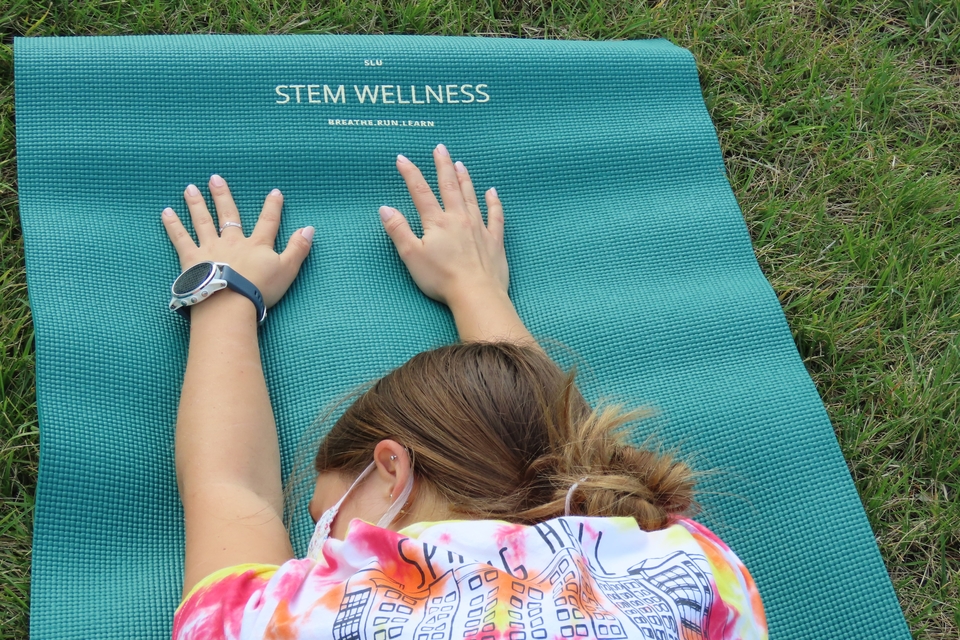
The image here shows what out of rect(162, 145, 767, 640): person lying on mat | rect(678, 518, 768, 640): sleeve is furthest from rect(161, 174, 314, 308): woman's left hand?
rect(678, 518, 768, 640): sleeve

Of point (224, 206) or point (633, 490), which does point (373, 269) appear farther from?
point (633, 490)

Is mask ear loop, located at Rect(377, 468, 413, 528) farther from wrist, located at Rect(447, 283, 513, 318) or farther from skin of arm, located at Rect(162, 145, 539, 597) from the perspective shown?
wrist, located at Rect(447, 283, 513, 318)

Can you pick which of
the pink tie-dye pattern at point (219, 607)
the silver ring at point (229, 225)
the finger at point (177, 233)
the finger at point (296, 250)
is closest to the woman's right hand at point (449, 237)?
the finger at point (296, 250)

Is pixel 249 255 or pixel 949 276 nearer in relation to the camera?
pixel 249 255

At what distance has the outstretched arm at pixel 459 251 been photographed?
67.2 inches

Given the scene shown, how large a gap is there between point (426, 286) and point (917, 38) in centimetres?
182

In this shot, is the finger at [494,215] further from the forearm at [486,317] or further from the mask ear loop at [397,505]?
the mask ear loop at [397,505]

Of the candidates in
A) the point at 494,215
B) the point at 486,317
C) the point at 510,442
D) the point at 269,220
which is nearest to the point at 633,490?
the point at 510,442

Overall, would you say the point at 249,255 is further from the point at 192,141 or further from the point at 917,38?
the point at 917,38

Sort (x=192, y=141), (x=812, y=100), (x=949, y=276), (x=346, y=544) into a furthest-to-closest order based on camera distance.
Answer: (x=812, y=100) → (x=949, y=276) → (x=192, y=141) → (x=346, y=544)

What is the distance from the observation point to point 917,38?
8.50ft

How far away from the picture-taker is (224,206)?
175 centimetres

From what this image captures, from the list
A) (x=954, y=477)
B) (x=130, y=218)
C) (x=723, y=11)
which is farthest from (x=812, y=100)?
(x=130, y=218)

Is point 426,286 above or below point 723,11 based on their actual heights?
below
